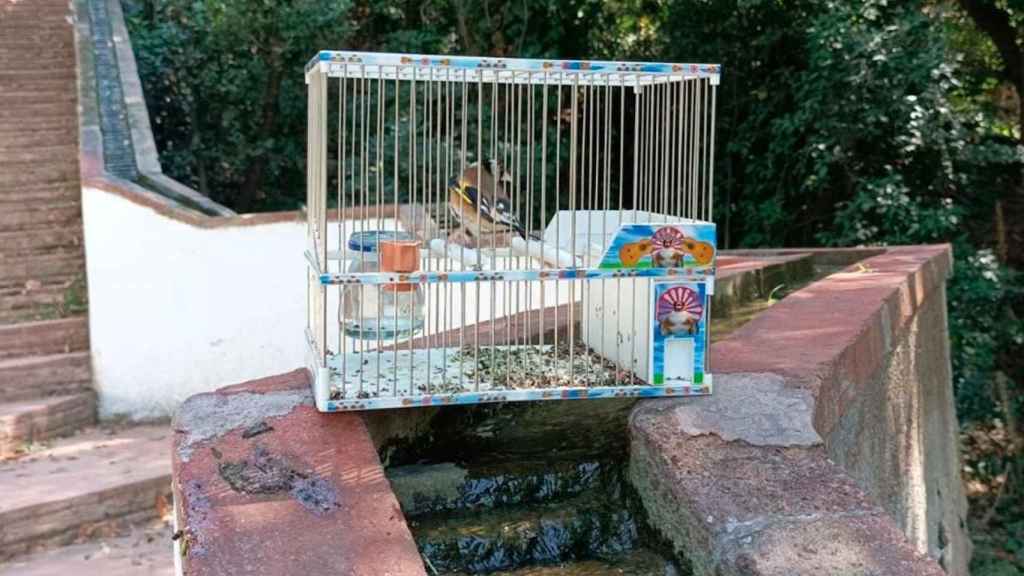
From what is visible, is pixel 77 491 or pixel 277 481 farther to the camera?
pixel 77 491

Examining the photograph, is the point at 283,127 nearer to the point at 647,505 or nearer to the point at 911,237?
the point at 911,237

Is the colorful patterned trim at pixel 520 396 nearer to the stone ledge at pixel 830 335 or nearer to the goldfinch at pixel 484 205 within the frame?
the stone ledge at pixel 830 335

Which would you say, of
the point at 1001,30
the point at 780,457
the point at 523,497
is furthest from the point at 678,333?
the point at 1001,30

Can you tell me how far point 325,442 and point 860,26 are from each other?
6.98m

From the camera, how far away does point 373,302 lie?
110 inches

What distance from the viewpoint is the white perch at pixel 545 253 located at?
288cm

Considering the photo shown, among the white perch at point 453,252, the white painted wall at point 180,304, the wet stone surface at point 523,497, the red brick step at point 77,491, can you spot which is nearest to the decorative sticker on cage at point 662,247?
the white perch at point 453,252

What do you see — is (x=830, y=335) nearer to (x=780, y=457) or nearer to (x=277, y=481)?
(x=780, y=457)

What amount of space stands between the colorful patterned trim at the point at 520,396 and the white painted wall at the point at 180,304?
400cm

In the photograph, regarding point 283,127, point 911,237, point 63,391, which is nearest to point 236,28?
point 283,127

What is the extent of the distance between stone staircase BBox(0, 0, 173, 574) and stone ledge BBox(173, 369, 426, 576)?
2169 mm

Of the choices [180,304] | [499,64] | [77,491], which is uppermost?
[499,64]

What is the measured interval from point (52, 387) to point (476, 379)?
403 centimetres

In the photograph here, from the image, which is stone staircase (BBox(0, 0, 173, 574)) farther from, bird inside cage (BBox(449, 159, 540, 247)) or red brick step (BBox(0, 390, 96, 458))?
bird inside cage (BBox(449, 159, 540, 247))
